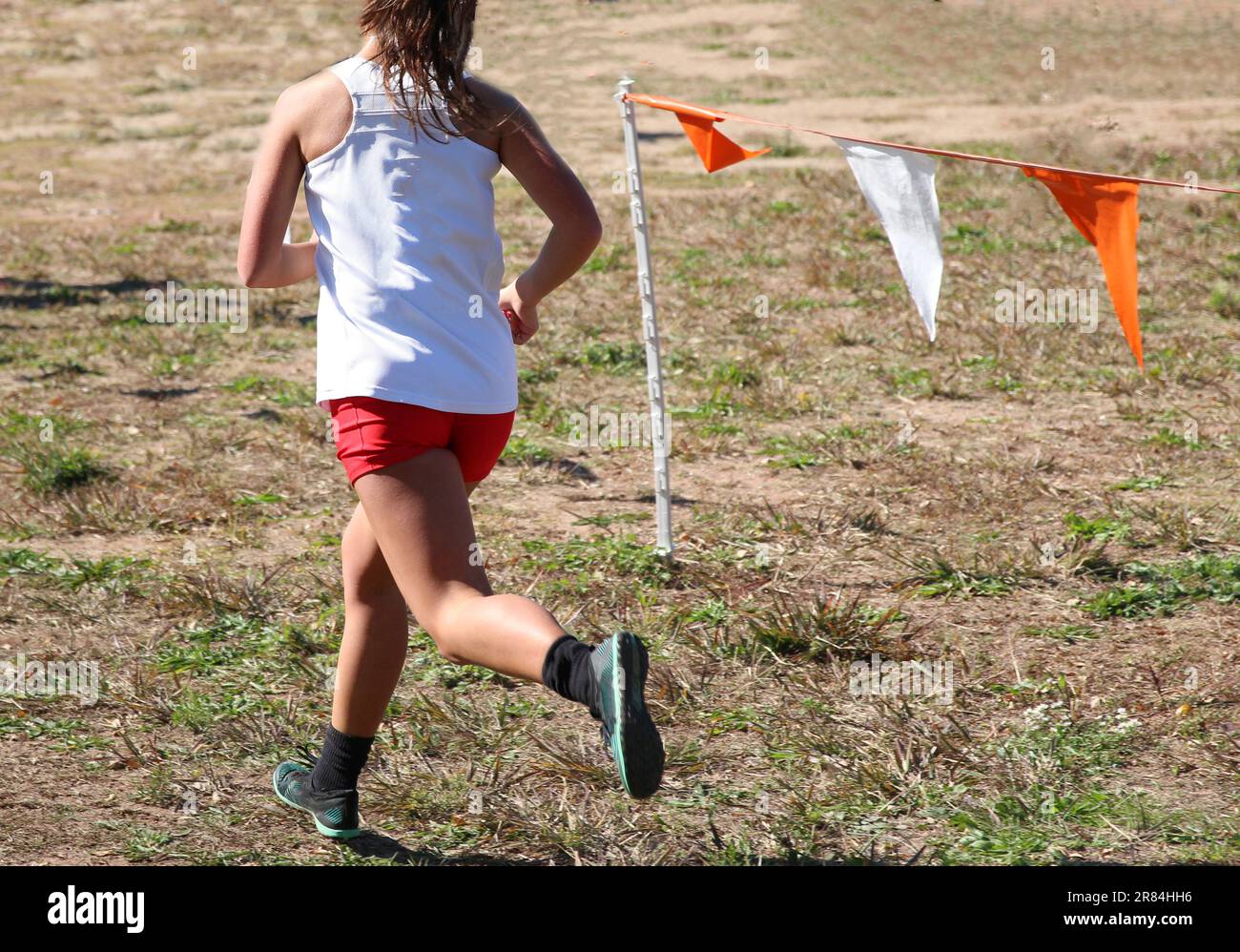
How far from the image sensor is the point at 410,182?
7.87 feet

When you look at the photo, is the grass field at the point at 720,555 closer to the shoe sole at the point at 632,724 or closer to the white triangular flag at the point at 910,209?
the shoe sole at the point at 632,724

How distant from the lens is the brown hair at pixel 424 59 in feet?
Result: 7.73

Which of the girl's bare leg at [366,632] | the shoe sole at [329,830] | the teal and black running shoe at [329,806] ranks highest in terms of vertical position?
the girl's bare leg at [366,632]

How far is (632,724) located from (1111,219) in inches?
88.9

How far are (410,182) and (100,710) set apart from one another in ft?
6.63

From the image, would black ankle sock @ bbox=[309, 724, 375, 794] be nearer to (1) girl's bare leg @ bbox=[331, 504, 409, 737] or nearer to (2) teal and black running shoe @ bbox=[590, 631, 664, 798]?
(1) girl's bare leg @ bbox=[331, 504, 409, 737]

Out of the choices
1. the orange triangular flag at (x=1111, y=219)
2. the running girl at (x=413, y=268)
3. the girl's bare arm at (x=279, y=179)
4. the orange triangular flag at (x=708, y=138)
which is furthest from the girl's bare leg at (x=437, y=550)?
the orange triangular flag at (x=708, y=138)

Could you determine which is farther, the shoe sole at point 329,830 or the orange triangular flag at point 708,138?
the orange triangular flag at point 708,138

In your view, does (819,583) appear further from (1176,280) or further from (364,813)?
(1176,280)

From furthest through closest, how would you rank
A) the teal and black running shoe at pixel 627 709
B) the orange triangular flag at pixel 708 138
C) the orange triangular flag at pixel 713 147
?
the orange triangular flag at pixel 713 147, the orange triangular flag at pixel 708 138, the teal and black running shoe at pixel 627 709

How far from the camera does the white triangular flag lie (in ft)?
12.4

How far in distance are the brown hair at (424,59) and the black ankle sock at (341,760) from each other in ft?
4.14

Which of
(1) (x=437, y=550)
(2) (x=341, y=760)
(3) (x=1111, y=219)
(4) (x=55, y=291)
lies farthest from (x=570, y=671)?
(4) (x=55, y=291)
